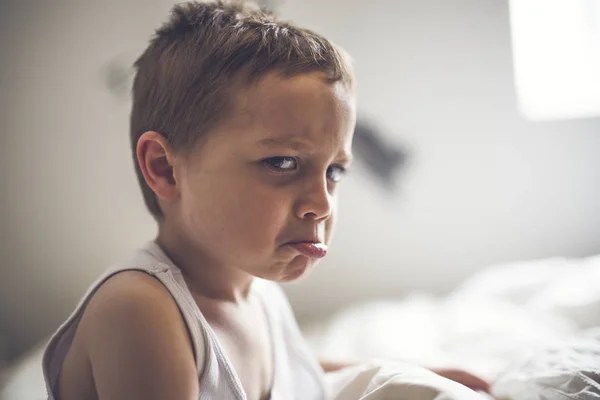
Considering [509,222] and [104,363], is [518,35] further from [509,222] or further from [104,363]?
[104,363]

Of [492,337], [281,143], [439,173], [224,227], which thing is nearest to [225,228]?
[224,227]

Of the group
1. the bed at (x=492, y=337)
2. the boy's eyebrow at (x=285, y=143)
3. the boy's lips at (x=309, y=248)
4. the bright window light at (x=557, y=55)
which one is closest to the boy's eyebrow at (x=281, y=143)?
the boy's eyebrow at (x=285, y=143)

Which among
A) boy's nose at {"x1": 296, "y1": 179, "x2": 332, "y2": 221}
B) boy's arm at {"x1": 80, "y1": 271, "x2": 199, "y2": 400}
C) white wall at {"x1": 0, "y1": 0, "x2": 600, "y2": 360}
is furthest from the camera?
white wall at {"x1": 0, "y1": 0, "x2": 600, "y2": 360}

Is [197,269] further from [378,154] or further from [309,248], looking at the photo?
[378,154]

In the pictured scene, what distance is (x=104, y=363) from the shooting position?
45 centimetres

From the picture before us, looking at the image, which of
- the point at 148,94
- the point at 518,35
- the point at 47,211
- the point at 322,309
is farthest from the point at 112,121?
the point at 518,35

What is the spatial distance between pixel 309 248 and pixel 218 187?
4.7 inches

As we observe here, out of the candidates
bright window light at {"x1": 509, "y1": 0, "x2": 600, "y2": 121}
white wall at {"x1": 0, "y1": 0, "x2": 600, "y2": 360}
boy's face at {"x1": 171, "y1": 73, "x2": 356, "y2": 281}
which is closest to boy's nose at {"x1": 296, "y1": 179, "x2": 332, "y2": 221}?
boy's face at {"x1": 171, "y1": 73, "x2": 356, "y2": 281}

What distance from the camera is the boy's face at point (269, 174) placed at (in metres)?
0.52

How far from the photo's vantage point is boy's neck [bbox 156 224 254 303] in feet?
1.95

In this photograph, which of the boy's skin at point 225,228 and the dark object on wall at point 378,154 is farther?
the dark object on wall at point 378,154

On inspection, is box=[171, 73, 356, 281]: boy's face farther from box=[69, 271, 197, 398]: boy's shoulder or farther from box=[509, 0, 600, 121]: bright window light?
box=[509, 0, 600, 121]: bright window light

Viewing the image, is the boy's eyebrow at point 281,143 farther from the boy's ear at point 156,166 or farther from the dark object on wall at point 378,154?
the dark object on wall at point 378,154

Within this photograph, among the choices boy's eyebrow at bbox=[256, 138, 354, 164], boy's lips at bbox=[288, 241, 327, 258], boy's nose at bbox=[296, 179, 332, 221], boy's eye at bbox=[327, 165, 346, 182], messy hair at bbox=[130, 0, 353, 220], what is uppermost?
messy hair at bbox=[130, 0, 353, 220]
